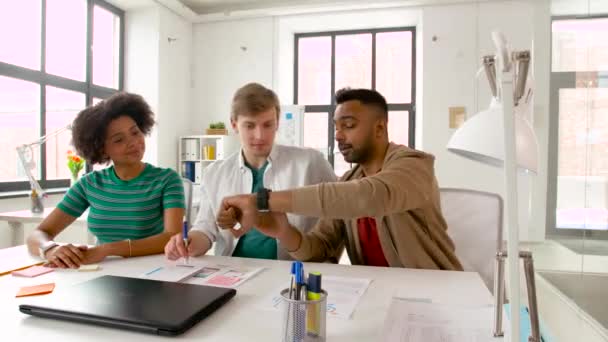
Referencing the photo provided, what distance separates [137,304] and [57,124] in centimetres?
431

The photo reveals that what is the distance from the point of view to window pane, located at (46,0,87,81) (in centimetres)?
444

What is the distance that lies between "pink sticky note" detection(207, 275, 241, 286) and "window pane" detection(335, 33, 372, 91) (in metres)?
5.11

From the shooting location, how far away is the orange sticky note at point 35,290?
1.09 m

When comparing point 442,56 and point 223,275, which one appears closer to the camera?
point 223,275

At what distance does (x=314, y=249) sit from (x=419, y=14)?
4.68m

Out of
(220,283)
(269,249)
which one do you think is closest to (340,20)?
(269,249)

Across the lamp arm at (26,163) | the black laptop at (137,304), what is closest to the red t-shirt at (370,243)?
the black laptop at (137,304)

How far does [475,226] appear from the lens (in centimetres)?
157

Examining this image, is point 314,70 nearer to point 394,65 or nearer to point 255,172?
point 394,65

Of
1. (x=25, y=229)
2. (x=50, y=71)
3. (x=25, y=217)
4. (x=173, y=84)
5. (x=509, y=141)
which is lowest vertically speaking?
(x=25, y=229)

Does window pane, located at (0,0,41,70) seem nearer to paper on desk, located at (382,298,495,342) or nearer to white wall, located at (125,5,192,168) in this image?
white wall, located at (125,5,192,168)

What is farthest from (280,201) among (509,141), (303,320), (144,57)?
(144,57)

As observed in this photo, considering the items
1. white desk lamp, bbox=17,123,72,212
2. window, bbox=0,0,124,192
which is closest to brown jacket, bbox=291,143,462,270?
white desk lamp, bbox=17,123,72,212

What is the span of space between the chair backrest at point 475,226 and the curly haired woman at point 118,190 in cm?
110
